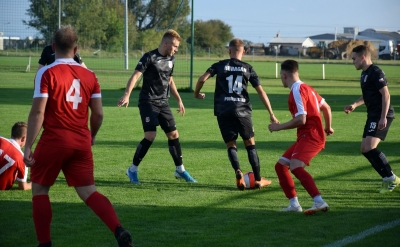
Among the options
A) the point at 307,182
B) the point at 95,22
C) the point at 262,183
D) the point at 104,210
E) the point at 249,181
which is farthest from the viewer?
the point at 95,22

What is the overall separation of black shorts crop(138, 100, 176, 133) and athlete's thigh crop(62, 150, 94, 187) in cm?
368

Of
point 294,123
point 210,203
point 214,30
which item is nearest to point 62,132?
point 294,123

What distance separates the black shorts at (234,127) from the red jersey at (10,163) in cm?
274

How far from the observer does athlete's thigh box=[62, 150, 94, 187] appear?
559cm

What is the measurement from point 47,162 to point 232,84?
3911 millimetres

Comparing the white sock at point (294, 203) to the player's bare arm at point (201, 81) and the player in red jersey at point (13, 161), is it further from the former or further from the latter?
the player in red jersey at point (13, 161)

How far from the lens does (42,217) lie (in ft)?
18.0

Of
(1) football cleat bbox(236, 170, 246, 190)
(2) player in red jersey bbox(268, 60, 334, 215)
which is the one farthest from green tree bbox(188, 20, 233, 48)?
(2) player in red jersey bbox(268, 60, 334, 215)

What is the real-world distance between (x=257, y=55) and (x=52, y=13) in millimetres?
64661

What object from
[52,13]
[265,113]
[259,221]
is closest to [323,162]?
[259,221]

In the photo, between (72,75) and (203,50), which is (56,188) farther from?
(203,50)

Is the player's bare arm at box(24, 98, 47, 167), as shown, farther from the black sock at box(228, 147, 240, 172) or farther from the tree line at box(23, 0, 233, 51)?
the tree line at box(23, 0, 233, 51)

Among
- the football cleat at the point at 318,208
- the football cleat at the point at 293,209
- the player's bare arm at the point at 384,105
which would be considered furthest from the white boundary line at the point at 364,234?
the player's bare arm at the point at 384,105

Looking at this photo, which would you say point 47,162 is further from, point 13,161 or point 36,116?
point 13,161
